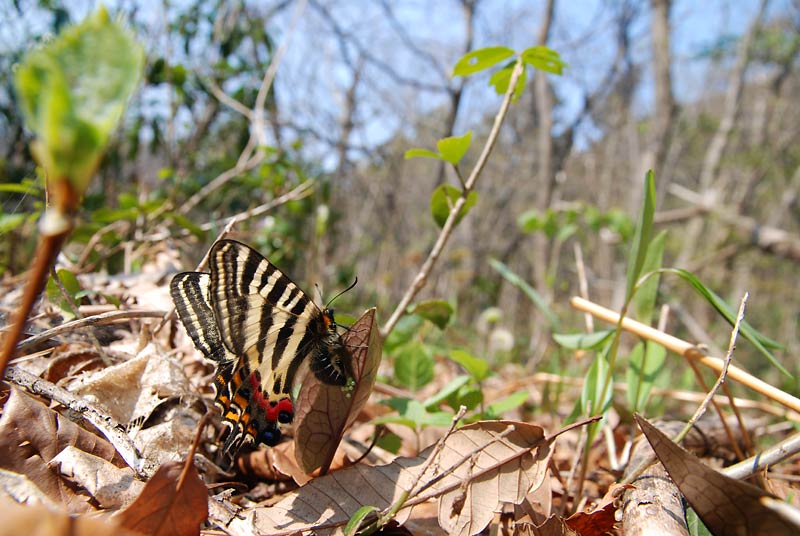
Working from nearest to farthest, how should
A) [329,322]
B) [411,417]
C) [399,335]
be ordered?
1. [411,417]
2. [329,322]
3. [399,335]

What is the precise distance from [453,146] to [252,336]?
2.09ft

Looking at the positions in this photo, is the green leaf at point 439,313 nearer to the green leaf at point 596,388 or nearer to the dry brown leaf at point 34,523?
the green leaf at point 596,388

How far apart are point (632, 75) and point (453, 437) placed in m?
9.18

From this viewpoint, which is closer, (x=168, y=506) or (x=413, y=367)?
(x=168, y=506)

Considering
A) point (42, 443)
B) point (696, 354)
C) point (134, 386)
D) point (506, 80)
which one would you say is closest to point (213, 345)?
point (134, 386)

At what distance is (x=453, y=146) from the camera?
46.8 inches

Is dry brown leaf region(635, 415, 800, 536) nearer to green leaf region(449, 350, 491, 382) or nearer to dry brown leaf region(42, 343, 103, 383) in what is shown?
green leaf region(449, 350, 491, 382)

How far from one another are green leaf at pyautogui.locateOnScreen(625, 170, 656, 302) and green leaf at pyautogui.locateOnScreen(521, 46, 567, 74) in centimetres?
39

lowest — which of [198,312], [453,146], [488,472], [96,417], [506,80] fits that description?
[488,472]

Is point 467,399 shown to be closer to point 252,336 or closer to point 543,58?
point 252,336

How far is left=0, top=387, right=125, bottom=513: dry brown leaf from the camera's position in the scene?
0.83 meters

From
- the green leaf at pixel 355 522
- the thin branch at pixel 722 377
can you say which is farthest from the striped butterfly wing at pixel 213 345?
the thin branch at pixel 722 377

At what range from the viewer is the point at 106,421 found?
940 millimetres

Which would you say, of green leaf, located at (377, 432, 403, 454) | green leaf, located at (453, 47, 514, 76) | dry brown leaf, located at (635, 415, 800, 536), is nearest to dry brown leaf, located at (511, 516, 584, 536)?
dry brown leaf, located at (635, 415, 800, 536)
